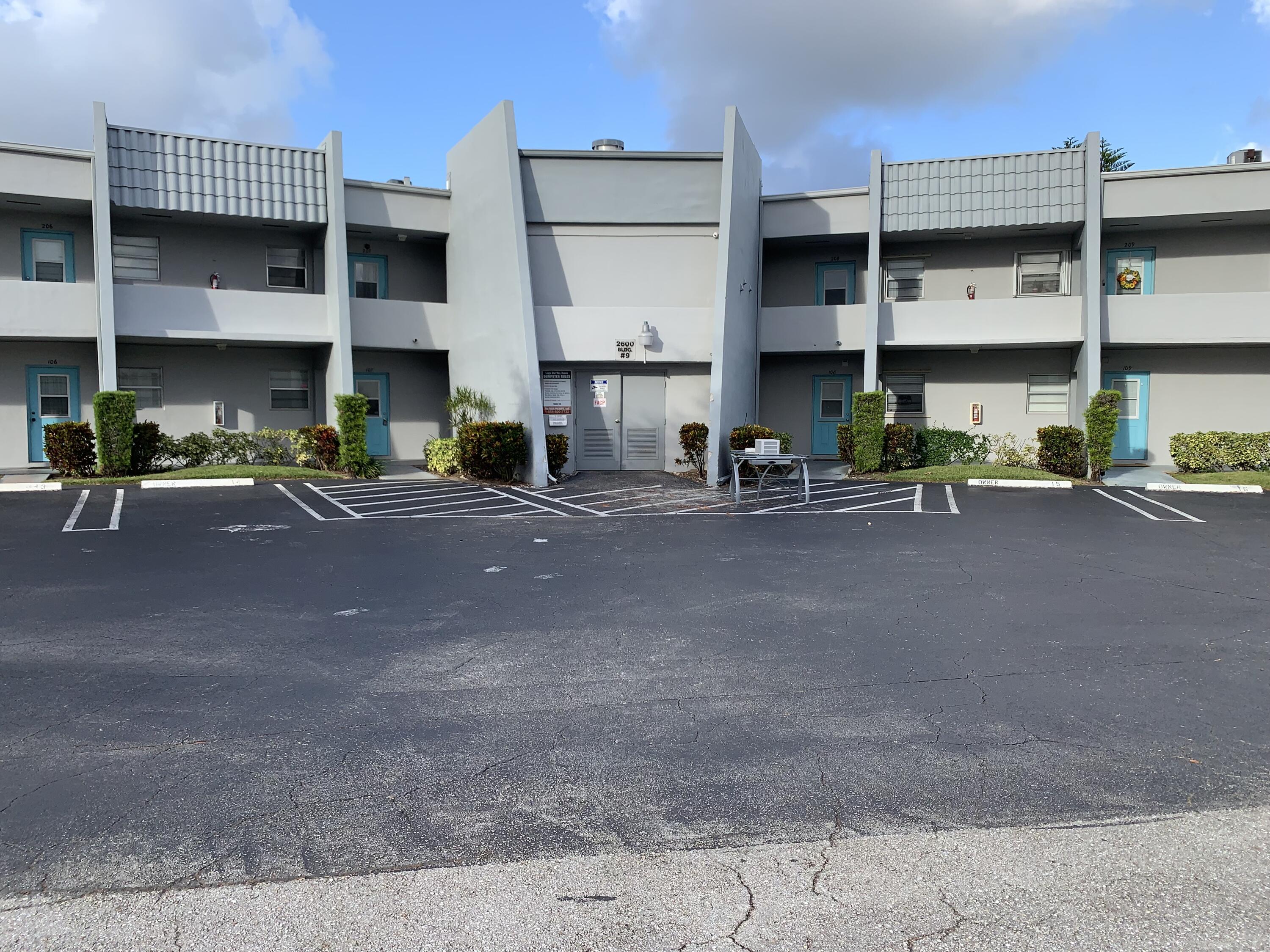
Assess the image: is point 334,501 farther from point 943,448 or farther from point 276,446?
point 943,448

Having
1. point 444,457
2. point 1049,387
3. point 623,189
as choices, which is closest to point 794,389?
point 1049,387

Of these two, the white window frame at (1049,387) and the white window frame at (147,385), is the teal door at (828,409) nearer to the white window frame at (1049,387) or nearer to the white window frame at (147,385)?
the white window frame at (1049,387)

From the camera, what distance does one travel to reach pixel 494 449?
18.2m

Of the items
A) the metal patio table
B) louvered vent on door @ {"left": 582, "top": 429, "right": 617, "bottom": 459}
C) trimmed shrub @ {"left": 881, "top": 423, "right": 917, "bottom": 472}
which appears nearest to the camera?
the metal patio table

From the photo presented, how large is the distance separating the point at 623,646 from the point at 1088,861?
11.9ft

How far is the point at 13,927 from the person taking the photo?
3143 mm

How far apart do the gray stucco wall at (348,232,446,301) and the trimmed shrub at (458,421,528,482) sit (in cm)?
593

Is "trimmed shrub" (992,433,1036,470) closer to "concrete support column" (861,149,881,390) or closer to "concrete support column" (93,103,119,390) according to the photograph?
"concrete support column" (861,149,881,390)

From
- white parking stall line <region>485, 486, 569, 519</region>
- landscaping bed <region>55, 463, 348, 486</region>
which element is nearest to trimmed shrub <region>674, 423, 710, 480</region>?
white parking stall line <region>485, 486, 569, 519</region>

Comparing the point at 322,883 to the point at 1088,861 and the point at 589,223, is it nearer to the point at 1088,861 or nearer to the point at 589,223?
the point at 1088,861

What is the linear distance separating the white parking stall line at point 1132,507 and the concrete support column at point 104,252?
19.4m

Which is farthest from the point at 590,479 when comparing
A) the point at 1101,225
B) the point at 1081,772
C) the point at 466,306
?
the point at 1081,772

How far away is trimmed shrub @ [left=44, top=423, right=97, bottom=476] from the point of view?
17.9m

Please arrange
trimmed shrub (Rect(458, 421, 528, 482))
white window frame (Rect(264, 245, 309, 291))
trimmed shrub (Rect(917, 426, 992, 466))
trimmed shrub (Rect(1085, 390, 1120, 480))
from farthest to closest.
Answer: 1. white window frame (Rect(264, 245, 309, 291))
2. trimmed shrub (Rect(917, 426, 992, 466))
3. trimmed shrub (Rect(1085, 390, 1120, 480))
4. trimmed shrub (Rect(458, 421, 528, 482))
